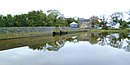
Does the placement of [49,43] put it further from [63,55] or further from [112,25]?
[112,25]

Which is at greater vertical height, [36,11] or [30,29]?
[36,11]

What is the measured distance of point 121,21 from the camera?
6275cm

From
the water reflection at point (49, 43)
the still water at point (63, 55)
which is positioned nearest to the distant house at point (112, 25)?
the water reflection at point (49, 43)

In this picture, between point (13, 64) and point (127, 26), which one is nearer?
point (13, 64)

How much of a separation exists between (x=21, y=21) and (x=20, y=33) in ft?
60.0

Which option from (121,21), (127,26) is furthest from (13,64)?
(121,21)

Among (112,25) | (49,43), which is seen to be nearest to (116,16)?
(112,25)

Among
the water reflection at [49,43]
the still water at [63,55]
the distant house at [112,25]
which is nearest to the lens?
the still water at [63,55]

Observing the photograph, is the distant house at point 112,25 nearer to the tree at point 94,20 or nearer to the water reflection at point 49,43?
the tree at point 94,20

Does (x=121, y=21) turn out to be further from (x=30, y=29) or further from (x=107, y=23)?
(x=30, y=29)

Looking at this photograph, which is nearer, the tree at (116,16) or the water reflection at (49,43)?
the water reflection at (49,43)

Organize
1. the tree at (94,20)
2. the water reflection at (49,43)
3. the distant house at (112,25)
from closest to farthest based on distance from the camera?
the water reflection at (49,43) → the distant house at (112,25) → the tree at (94,20)

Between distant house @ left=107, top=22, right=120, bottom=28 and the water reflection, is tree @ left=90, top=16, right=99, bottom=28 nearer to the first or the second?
distant house @ left=107, top=22, right=120, bottom=28

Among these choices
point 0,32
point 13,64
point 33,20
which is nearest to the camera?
point 13,64
